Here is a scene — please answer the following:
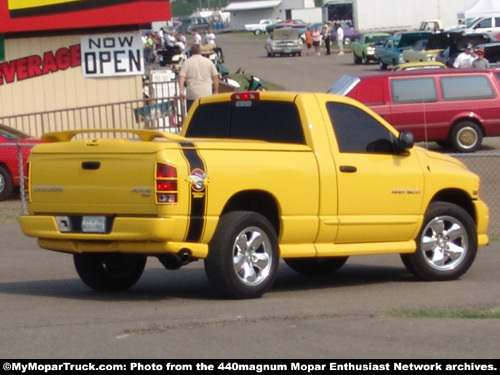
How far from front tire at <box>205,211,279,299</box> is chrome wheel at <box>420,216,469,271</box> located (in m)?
2.10

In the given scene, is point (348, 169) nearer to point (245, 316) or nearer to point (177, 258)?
point (177, 258)

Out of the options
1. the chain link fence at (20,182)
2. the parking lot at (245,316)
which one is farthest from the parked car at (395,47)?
the parking lot at (245,316)

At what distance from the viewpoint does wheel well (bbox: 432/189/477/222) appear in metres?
11.0

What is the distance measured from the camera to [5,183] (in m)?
18.3

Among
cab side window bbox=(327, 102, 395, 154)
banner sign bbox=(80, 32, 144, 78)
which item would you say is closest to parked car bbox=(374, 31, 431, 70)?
banner sign bbox=(80, 32, 144, 78)

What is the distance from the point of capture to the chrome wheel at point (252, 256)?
9.16m

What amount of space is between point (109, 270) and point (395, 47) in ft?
145

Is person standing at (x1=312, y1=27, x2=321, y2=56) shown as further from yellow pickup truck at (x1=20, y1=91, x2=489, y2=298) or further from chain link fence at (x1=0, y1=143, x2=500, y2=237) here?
yellow pickup truck at (x1=20, y1=91, x2=489, y2=298)

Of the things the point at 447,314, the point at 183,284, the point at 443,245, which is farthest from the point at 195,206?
the point at 443,245

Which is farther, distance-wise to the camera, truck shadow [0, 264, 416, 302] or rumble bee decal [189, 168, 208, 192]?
truck shadow [0, 264, 416, 302]

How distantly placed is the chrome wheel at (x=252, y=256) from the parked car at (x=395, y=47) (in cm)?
4211

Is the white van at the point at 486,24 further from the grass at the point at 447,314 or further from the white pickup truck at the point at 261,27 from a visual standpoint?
the grass at the point at 447,314

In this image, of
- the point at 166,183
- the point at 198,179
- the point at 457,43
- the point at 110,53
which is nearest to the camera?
the point at 166,183
